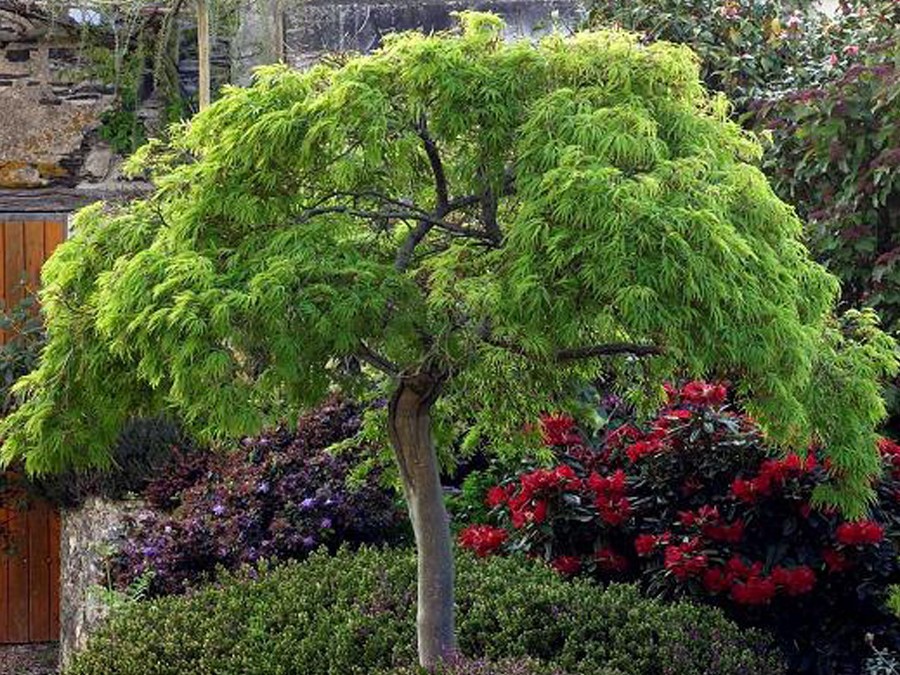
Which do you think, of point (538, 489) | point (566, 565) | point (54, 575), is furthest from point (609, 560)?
point (54, 575)

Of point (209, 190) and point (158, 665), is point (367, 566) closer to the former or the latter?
point (158, 665)

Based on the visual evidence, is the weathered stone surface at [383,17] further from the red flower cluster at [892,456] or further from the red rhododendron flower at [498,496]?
the red flower cluster at [892,456]

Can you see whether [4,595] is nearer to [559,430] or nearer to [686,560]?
[559,430]

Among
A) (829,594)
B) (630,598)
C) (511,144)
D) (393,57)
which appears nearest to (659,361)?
(511,144)

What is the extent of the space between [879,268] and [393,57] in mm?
3777

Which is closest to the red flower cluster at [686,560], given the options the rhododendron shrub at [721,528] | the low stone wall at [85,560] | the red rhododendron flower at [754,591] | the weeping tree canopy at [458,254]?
the rhododendron shrub at [721,528]

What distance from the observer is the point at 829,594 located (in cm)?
635

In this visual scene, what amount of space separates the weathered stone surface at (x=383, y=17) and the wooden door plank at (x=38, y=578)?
11.3 ft

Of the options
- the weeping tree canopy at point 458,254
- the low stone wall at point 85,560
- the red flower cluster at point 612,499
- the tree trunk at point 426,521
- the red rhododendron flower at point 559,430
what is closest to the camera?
the weeping tree canopy at point 458,254

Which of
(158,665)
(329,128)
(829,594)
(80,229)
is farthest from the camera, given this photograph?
(829,594)

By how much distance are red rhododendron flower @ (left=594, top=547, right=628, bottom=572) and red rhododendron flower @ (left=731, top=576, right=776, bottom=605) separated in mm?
621

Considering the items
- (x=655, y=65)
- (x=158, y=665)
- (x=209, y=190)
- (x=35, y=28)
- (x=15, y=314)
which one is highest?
(x=35, y=28)

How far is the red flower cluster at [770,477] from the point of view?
246 inches

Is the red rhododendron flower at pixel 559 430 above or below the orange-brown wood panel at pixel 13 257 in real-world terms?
below
